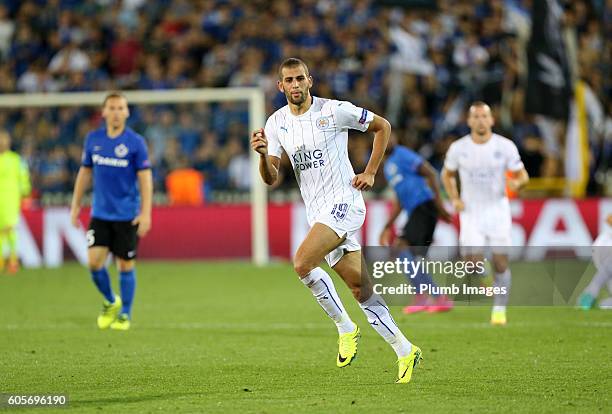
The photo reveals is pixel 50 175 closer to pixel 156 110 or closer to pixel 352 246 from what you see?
pixel 156 110

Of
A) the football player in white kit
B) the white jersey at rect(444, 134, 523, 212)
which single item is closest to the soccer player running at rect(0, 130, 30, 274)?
the white jersey at rect(444, 134, 523, 212)

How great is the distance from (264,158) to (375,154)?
33.2 inches

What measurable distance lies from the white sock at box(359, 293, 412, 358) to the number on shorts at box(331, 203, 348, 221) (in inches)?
24.6

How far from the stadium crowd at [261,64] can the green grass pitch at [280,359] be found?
18.7 ft

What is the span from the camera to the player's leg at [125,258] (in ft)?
39.1

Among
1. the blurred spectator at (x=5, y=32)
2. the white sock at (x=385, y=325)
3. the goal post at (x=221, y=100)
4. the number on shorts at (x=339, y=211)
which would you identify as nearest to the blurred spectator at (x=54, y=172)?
the goal post at (x=221, y=100)

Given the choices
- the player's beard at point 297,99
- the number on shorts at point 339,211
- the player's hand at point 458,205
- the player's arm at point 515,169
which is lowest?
the player's hand at point 458,205

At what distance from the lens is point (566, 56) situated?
2069cm

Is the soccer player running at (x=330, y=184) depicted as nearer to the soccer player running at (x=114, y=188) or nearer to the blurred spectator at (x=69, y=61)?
the soccer player running at (x=114, y=188)

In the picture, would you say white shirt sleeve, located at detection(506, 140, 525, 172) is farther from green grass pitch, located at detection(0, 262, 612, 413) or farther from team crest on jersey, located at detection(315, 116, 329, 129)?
team crest on jersey, located at detection(315, 116, 329, 129)

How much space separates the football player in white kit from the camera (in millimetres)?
12852

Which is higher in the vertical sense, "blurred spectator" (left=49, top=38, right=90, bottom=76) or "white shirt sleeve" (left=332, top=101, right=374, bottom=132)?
"blurred spectator" (left=49, top=38, right=90, bottom=76)

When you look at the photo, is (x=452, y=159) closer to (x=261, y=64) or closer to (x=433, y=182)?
(x=433, y=182)

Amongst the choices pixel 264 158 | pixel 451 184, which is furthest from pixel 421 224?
pixel 264 158
